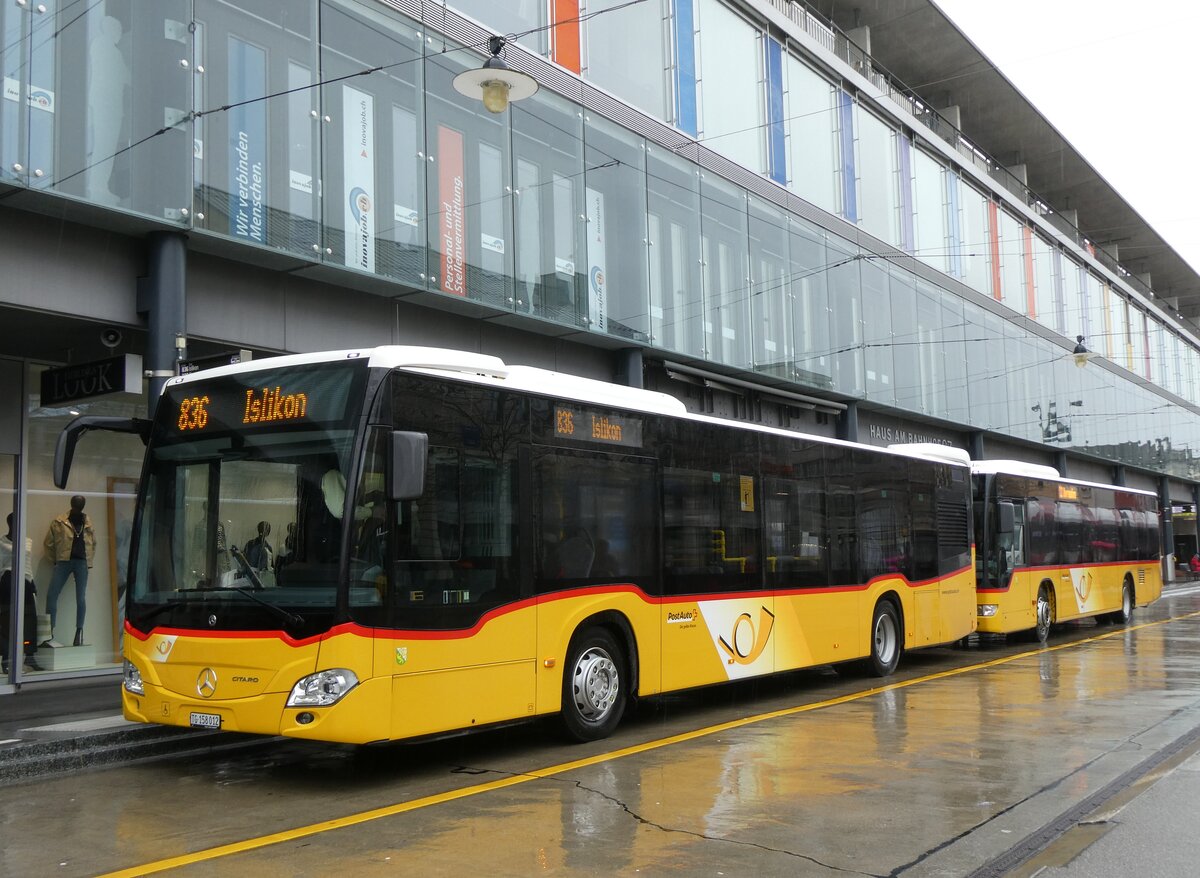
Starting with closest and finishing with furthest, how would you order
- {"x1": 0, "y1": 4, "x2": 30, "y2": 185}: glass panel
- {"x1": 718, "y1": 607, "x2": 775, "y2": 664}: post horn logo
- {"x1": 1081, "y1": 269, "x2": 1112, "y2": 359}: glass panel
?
{"x1": 0, "y1": 4, "x2": 30, "y2": 185}: glass panel < {"x1": 718, "y1": 607, "x2": 775, "y2": 664}: post horn logo < {"x1": 1081, "y1": 269, "x2": 1112, "y2": 359}: glass panel

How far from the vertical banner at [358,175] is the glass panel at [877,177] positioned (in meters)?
17.6

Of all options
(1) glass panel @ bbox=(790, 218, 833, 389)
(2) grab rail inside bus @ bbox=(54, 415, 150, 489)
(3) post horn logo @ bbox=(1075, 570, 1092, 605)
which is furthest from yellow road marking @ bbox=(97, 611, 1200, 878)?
(1) glass panel @ bbox=(790, 218, 833, 389)

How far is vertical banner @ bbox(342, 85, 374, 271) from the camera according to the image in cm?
1448

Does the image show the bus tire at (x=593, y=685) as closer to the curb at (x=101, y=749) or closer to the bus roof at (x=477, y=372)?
the bus roof at (x=477, y=372)

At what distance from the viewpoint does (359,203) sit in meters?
14.6

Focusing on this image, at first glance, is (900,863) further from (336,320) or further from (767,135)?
(767,135)

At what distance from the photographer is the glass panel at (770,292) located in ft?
78.2

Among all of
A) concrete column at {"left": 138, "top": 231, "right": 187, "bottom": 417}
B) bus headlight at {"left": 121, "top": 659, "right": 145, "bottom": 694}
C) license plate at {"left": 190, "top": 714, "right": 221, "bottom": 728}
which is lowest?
license plate at {"left": 190, "top": 714, "right": 221, "bottom": 728}

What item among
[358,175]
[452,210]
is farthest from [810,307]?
[358,175]

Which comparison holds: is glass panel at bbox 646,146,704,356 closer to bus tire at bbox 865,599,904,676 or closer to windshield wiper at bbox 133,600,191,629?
bus tire at bbox 865,599,904,676

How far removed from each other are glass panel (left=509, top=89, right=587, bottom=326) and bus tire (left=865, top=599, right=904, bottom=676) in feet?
21.8

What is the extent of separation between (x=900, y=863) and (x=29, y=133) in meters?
10.3

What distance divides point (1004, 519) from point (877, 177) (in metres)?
14.2

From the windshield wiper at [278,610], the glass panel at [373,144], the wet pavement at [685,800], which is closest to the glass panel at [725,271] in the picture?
the glass panel at [373,144]
